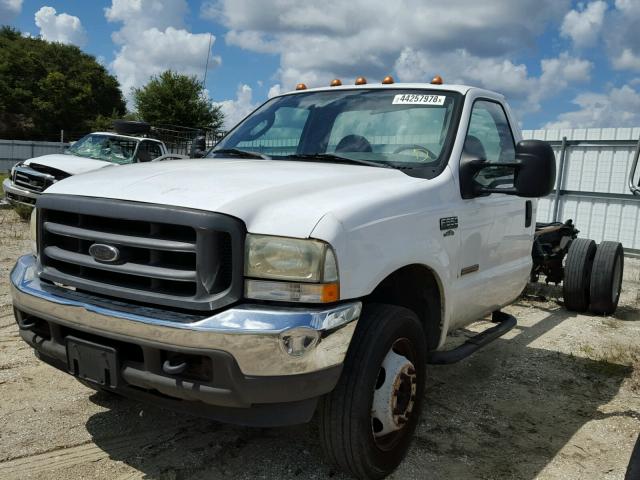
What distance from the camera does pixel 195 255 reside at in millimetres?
2396

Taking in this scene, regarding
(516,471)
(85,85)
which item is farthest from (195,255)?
(85,85)

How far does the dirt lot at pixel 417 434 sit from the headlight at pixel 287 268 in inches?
44.3

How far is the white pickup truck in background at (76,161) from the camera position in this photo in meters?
10.1

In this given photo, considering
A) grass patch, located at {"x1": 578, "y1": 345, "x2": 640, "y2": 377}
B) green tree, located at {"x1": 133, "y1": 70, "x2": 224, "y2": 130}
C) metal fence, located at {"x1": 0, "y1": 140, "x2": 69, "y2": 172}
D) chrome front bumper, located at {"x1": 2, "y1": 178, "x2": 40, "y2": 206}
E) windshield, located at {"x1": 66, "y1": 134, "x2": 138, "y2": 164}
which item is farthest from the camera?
green tree, located at {"x1": 133, "y1": 70, "x2": 224, "y2": 130}

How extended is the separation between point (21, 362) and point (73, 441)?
136cm

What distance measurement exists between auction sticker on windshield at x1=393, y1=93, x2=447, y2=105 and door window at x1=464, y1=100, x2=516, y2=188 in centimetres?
22

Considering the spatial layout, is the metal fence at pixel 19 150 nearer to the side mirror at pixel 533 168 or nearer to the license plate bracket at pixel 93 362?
the license plate bracket at pixel 93 362

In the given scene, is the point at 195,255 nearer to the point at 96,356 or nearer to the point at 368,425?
the point at 96,356

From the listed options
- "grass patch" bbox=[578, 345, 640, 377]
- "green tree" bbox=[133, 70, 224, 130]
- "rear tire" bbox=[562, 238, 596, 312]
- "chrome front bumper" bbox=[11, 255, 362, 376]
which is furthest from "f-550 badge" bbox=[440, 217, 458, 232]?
"green tree" bbox=[133, 70, 224, 130]

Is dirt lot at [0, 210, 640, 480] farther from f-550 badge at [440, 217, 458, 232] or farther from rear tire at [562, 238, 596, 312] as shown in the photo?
rear tire at [562, 238, 596, 312]

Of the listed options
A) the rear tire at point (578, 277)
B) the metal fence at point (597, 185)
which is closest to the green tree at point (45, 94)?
the metal fence at point (597, 185)

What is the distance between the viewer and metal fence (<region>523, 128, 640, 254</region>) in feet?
39.2

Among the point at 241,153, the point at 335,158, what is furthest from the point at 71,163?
the point at 335,158

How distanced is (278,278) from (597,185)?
38.4 ft
